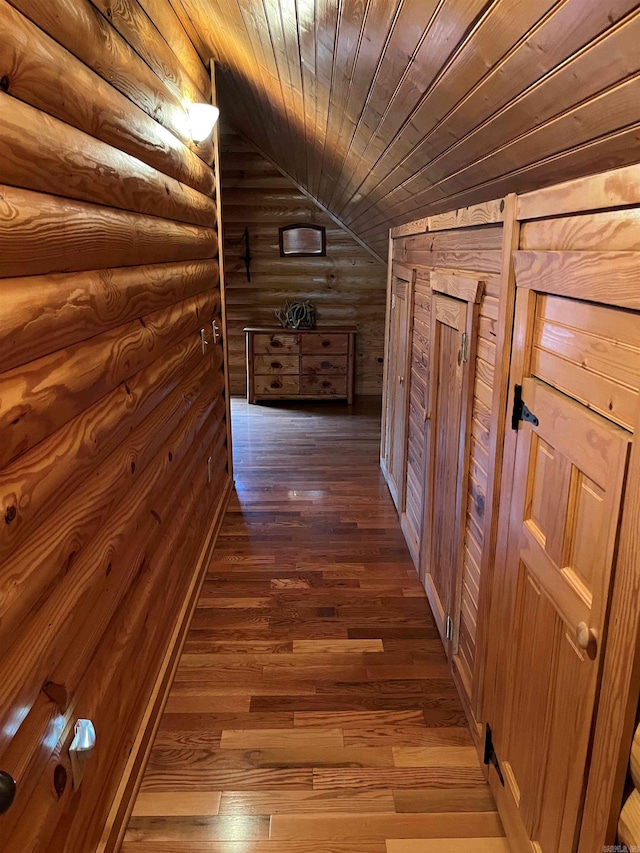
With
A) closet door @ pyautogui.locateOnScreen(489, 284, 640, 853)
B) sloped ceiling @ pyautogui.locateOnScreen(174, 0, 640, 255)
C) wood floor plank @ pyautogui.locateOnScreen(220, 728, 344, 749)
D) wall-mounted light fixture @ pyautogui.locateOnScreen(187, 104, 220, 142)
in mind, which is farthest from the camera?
wall-mounted light fixture @ pyautogui.locateOnScreen(187, 104, 220, 142)

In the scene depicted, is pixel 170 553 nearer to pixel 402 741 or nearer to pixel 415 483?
pixel 402 741

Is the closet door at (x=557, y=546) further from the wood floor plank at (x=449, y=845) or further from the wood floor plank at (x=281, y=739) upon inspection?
the wood floor plank at (x=281, y=739)

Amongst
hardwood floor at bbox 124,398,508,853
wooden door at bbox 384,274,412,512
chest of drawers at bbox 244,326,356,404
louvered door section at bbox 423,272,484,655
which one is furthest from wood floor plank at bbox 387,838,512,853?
chest of drawers at bbox 244,326,356,404

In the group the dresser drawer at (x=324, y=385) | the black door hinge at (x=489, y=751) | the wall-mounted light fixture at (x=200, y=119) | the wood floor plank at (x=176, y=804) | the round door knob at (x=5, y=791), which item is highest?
the wall-mounted light fixture at (x=200, y=119)

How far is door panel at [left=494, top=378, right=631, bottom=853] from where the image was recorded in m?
1.03

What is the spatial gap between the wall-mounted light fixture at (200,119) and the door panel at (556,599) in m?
1.95

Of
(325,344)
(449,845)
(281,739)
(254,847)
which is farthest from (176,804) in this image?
(325,344)

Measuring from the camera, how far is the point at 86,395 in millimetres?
1338

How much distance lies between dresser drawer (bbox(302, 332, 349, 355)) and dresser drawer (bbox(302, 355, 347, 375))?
0.05 meters

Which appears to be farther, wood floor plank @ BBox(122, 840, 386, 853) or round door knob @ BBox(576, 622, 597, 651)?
wood floor plank @ BBox(122, 840, 386, 853)

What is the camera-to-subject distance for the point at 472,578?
1924mm

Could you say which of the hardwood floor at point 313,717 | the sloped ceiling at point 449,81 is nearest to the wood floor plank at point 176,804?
the hardwood floor at point 313,717

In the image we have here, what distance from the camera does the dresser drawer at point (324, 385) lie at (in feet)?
19.6

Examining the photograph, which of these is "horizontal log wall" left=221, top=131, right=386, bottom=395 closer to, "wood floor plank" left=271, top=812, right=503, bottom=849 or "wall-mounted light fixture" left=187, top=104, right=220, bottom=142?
"wall-mounted light fixture" left=187, top=104, right=220, bottom=142
